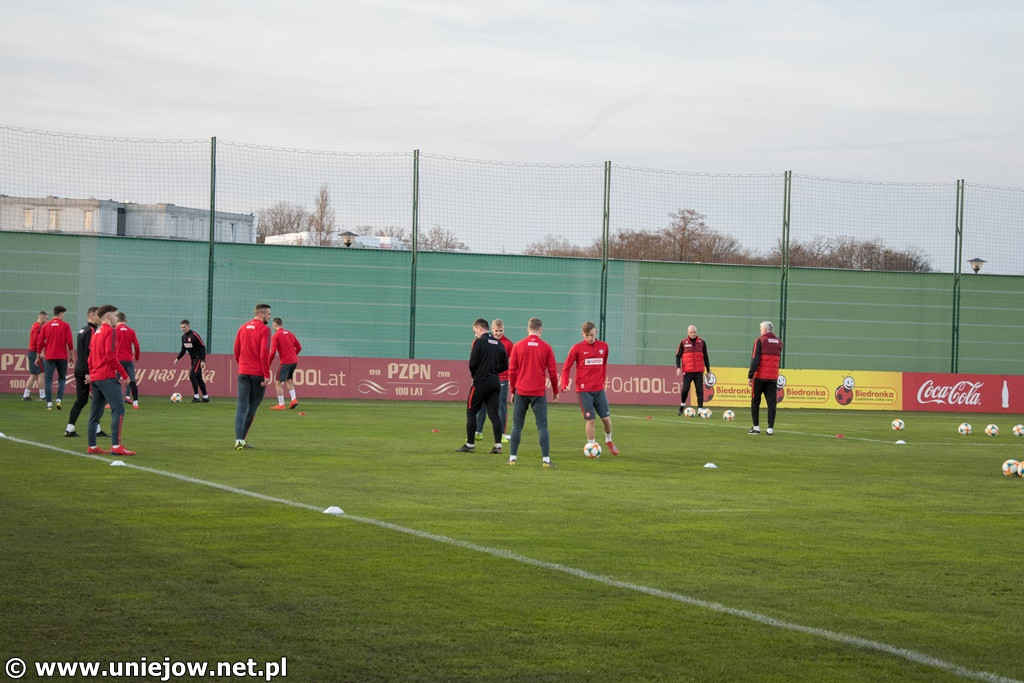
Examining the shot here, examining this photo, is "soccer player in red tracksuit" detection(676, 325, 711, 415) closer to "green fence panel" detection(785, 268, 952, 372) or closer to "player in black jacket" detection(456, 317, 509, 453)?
"player in black jacket" detection(456, 317, 509, 453)

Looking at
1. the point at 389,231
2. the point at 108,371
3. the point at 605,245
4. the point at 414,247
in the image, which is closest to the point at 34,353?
the point at 389,231

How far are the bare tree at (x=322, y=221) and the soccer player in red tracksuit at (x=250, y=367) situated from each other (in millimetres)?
19627

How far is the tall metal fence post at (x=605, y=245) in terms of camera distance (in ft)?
129

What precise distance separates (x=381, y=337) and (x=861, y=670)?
110 feet

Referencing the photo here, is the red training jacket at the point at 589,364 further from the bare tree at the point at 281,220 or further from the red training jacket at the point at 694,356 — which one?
the bare tree at the point at 281,220

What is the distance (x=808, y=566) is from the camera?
352 inches

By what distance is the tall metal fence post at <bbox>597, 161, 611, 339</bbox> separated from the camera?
129ft

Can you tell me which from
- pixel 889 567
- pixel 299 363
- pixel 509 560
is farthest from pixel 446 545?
pixel 299 363

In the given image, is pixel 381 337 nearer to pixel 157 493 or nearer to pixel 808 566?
pixel 157 493

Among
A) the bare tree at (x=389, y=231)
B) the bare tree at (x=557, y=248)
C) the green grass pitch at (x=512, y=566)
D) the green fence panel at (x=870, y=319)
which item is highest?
the bare tree at (x=389, y=231)

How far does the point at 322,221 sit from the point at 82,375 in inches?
823

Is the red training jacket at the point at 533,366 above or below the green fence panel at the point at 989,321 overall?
below

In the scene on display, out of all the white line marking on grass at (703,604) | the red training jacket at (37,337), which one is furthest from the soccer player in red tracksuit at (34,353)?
the white line marking on grass at (703,604)

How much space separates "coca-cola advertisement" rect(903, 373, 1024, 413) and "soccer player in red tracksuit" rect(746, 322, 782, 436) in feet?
49.6
